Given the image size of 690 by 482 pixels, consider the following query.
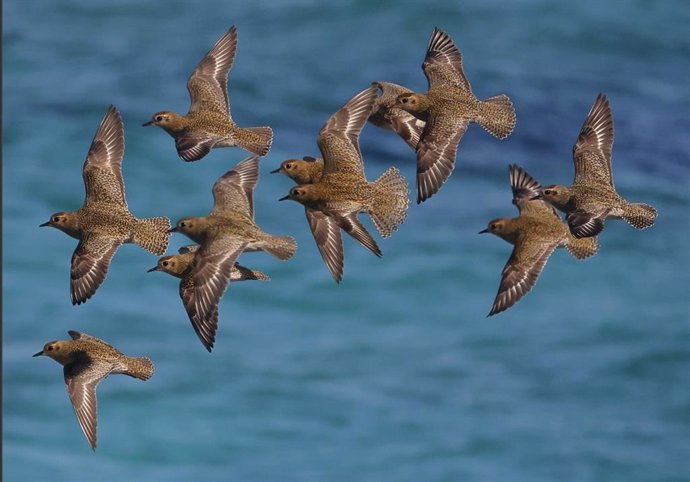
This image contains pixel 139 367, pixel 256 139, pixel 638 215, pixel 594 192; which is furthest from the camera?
pixel 256 139

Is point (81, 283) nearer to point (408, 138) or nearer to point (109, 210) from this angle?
point (109, 210)

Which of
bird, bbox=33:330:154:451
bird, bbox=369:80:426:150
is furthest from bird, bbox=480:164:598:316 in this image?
bird, bbox=33:330:154:451

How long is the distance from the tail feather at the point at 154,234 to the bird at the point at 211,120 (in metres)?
0.66

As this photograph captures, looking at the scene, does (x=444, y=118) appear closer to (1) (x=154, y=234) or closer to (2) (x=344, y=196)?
(2) (x=344, y=196)

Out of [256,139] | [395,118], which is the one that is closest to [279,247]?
[256,139]

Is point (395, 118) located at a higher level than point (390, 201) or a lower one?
higher

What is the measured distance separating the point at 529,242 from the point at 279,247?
2.14 metres

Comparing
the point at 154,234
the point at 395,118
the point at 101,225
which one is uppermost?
the point at 395,118

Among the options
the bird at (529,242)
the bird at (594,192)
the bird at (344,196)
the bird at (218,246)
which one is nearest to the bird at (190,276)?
the bird at (218,246)

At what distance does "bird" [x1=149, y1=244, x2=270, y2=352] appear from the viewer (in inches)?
616

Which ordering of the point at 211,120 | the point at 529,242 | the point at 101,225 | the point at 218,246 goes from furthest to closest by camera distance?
1. the point at 211,120
2. the point at 101,225
3. the point at 529,242
4. the point at 218,246

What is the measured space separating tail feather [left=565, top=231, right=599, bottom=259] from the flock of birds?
0.01 meters

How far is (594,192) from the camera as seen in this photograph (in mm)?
15719

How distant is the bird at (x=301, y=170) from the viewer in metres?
17.2
